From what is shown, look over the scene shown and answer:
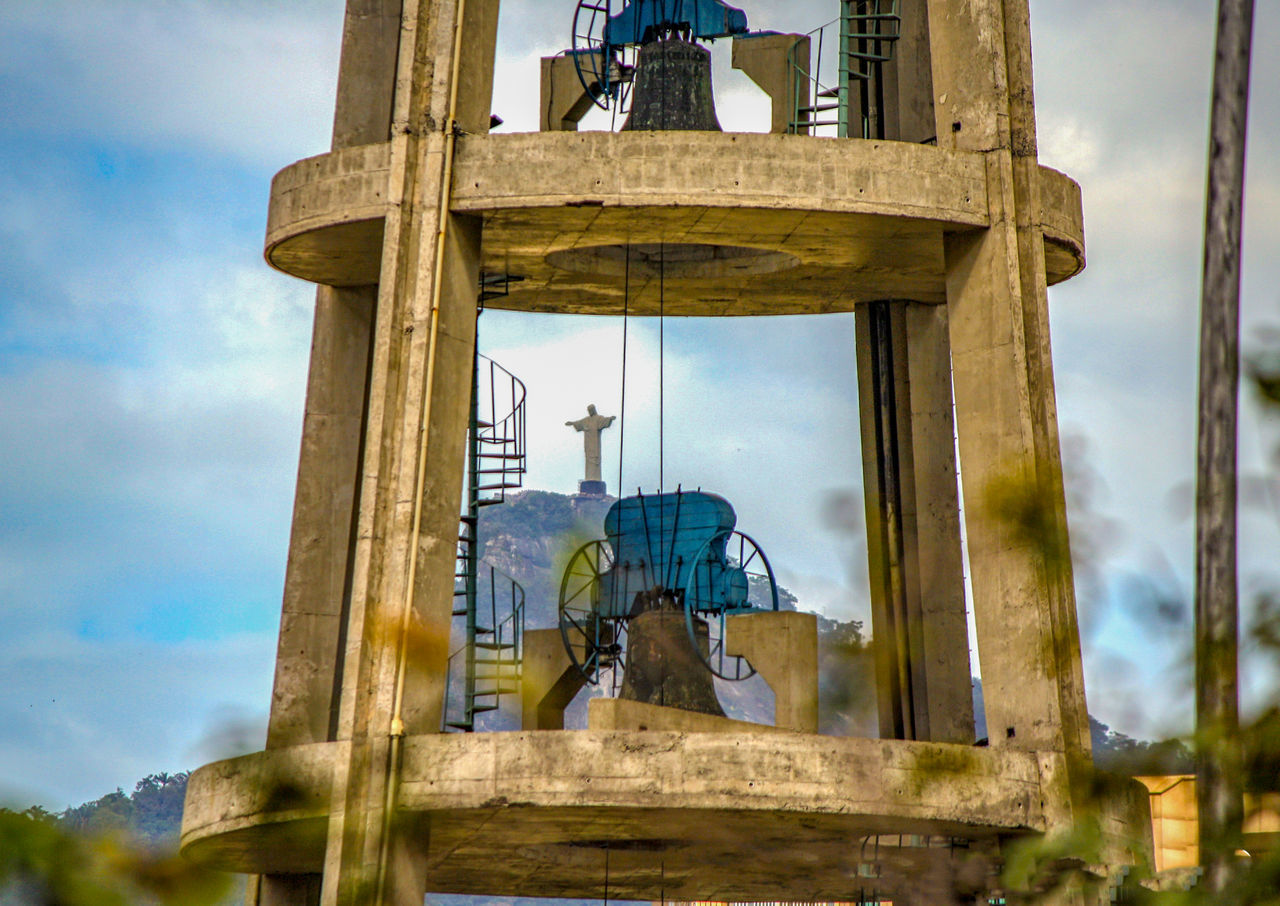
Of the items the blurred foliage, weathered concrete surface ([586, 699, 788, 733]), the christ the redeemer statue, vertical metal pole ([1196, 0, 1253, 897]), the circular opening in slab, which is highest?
the christ the redeemer statue

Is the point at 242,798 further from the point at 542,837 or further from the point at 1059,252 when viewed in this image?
the point at 1059,252

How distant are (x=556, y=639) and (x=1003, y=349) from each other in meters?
7.84

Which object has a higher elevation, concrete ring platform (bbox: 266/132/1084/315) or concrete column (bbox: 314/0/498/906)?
concrete ring platform (bbox: 266/132/1084/315)

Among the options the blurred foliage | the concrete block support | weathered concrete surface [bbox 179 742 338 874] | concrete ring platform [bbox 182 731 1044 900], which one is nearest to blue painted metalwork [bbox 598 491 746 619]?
the concrete block support

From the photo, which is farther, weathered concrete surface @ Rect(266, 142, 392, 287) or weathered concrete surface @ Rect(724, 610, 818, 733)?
weathered concrete surface @ Rect(724, 610, 818, 733)

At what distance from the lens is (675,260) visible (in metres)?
25.1

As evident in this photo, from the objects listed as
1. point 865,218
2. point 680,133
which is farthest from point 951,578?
point 680,133

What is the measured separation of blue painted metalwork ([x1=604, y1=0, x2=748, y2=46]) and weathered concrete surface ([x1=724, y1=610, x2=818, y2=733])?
27.2 feet

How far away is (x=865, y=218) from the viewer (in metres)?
19.5

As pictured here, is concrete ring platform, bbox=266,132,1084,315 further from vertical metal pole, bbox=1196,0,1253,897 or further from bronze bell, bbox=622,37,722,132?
vertical metal pole, bbox=1196,0,1253,897

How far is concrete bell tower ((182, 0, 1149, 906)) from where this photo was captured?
17484 millimetres

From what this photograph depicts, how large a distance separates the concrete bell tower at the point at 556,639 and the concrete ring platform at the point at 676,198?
0.13 feet

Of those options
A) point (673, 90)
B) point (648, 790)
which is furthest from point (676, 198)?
point (648, 790)

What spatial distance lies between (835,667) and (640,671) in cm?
1701
